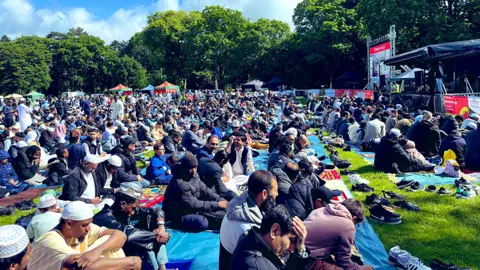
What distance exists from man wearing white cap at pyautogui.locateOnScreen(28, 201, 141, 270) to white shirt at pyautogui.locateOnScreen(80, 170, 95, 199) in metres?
2.93

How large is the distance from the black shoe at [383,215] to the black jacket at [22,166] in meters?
7.27

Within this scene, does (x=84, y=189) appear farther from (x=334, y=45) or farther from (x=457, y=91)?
(x=334, y=45)

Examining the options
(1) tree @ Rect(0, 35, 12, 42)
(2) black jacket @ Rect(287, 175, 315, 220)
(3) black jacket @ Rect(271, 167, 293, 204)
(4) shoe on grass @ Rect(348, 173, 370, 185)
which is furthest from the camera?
(1) tree @ Rect(0, 35, 12, 42)

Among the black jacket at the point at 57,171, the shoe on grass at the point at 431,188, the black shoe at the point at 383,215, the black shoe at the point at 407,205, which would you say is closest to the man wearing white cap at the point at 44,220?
the black jacket at the point at 57,171

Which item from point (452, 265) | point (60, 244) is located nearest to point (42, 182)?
point (60, 244)

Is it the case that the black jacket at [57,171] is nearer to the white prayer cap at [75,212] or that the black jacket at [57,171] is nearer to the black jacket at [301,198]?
the black jacket at [301,198]

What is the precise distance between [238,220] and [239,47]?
5005 centimetres

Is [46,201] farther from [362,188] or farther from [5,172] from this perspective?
[362,188]

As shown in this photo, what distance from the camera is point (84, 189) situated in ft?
20.2

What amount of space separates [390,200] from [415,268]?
2.72m

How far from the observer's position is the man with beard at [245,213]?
3.55m

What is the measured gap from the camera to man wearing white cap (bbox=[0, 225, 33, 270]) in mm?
2672

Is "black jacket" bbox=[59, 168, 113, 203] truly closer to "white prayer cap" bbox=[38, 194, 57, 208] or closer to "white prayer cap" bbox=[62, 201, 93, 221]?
"white prayer cap" bbox=[38, 194, 57, 208]

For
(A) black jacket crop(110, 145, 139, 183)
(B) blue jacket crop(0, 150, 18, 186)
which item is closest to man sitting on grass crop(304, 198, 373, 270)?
(A) black jacket crop(110, 145, 139, 183)
